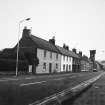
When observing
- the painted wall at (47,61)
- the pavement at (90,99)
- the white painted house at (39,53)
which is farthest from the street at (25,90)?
the painted wall at (47,61)

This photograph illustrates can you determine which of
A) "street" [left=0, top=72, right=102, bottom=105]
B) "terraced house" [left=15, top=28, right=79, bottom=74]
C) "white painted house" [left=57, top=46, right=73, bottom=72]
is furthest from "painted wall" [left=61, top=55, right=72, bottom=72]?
"street" [left=0, top=72, right=102, bottom=105]

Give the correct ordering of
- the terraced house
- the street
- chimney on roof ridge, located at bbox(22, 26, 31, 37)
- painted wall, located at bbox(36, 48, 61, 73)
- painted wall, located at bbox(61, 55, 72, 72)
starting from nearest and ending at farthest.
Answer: the street
the terraced house
painted wall, located at bbox(36, 48, 61, 73)
chimney on roof ridge, located at bbox(22, 26, 31, 37)
painted wall, located at bbox(61, 55, 72, 72)

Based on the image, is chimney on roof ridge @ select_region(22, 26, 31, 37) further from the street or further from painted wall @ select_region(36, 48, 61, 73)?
the street

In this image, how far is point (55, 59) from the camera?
147ft

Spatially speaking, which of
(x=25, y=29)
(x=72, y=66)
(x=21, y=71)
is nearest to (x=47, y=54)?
(x=25, y=29)

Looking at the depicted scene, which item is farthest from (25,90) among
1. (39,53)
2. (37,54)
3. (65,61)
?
(65,61)

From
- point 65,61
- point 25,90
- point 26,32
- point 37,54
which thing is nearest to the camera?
point 25,90

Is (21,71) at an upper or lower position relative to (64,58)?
lower

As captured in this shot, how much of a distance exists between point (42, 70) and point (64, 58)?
17.3 metres

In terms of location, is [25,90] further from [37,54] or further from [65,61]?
[65,61]

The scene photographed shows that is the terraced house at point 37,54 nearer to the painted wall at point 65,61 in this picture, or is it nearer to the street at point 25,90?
the painted wall at point 65,61

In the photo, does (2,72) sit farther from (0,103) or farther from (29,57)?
(0,103)

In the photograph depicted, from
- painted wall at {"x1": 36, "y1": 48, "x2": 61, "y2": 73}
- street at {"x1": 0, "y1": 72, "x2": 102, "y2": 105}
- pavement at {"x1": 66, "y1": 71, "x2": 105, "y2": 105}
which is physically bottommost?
pavement at {"x1": 66, "y1": 71, "x2": 105, "y2": 105}

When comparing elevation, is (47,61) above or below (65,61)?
below
